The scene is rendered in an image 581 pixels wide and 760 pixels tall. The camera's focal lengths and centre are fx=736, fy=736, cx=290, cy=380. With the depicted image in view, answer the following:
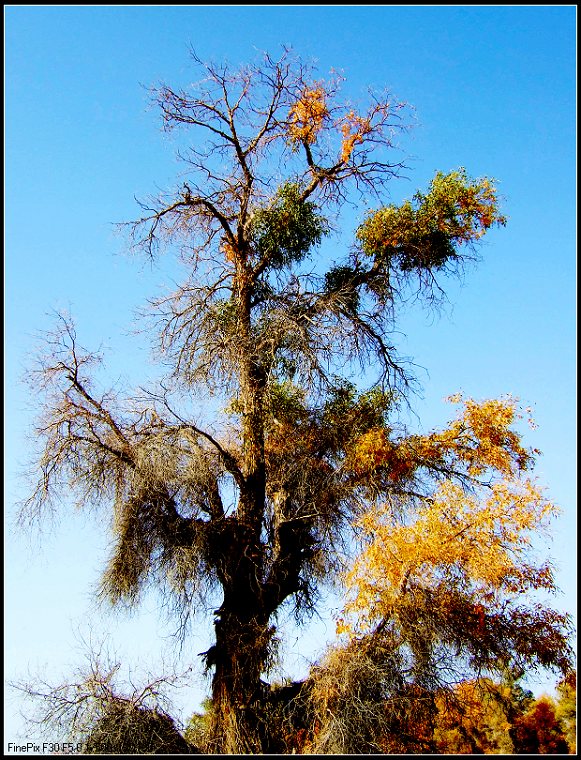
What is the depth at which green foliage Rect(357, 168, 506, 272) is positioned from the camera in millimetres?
12430

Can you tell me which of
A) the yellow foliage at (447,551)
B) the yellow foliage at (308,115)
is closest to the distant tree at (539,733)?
the yellow foliage at (447,551)

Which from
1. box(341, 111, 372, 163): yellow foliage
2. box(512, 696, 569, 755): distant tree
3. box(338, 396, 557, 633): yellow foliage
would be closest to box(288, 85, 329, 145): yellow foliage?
box(341, 111, 372, 163): yellow foliage

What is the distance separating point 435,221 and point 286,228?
253 centimetres

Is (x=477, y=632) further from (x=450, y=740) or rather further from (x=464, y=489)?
(x=450, y=740)

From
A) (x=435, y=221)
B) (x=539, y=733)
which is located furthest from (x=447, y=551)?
(x=539, y=733)

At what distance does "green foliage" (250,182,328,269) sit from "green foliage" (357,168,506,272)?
96 centimetres

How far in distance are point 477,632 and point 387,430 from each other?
346cm

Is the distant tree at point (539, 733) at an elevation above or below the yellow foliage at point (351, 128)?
below

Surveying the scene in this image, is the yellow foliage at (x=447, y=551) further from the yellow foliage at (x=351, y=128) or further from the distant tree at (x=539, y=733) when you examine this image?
the distant tree at (x=539, y=733)

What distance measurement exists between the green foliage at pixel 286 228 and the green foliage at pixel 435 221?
96cm

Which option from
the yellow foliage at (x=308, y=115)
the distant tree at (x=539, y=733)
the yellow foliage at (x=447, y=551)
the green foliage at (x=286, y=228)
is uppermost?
the yellow foliage at (x=308, y=115)

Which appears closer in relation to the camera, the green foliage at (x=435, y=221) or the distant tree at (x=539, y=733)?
the green foliage at (x=435, y=221)

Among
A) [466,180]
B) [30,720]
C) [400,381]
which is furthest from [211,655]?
[466,180]

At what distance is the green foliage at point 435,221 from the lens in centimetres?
1243
